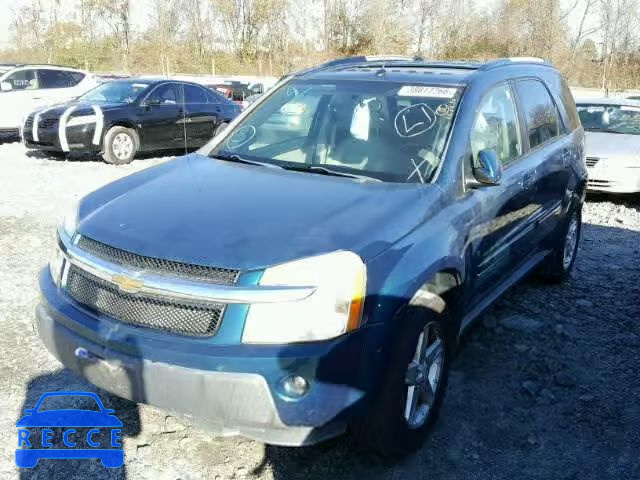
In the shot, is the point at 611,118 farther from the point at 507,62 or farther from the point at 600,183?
the point at 507,62

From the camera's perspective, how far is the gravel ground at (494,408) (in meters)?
3.06

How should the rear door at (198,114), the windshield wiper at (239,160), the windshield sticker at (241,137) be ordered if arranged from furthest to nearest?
1. the rear door at (198,114)
2. the windshield sticker at (241,137)
3. the windshield wiper at (239,160)

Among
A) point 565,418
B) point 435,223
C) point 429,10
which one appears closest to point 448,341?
point 435,223

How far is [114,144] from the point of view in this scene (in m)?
11.2

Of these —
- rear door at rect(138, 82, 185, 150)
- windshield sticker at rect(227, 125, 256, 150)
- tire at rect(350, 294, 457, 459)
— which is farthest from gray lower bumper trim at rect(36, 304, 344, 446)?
rear door at rect(138, 82, 185, 150)

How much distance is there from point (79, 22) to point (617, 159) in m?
37.5

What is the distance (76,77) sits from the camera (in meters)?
14.4

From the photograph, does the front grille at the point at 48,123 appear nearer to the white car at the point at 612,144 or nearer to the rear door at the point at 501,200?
the white car at the point at 612,144

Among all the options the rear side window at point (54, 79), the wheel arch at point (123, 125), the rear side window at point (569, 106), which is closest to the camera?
the rear side window at point (569, 106)

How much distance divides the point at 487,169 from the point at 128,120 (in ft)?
30.1

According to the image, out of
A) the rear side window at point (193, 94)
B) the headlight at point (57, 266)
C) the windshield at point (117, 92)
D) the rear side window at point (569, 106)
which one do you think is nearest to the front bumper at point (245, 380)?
the headlight at point (57, 266)

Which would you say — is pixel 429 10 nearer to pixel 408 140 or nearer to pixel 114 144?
pixel 114 144

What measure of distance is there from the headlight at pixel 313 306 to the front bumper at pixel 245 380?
50 mm

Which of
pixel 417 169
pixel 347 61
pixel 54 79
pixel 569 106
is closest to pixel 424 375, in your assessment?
pixel 417 169
